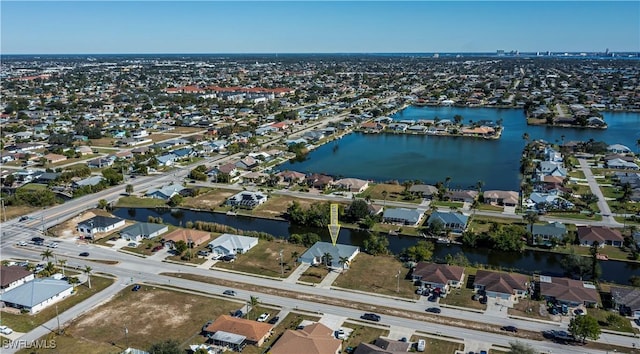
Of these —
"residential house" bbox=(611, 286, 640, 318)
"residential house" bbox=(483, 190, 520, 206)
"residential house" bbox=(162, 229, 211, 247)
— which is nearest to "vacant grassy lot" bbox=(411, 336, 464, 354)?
"residential house" bbox=(611, 286, 640, 318)

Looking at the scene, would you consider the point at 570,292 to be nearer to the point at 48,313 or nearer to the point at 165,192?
the point at 48,313

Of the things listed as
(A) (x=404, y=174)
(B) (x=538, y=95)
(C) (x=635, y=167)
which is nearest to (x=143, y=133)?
(A) (x=404, y=174)

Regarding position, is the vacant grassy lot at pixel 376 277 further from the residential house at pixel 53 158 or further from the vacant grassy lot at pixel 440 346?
the residential house at pixel 53 158

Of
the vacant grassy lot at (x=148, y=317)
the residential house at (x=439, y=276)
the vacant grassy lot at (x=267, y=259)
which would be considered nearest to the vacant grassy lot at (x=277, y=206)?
the vacant grassy lot at (x=267, y=259)

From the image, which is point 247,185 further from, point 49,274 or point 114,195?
point 49,274

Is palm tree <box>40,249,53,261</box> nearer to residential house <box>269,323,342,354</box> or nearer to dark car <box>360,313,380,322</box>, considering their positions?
residential house <box>269,323,342,354</box>
